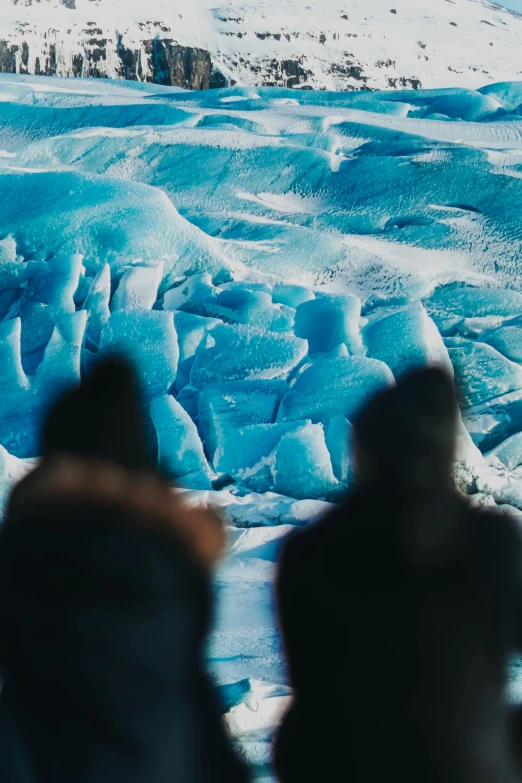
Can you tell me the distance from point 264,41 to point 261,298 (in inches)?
856

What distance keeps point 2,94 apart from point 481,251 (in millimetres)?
5703

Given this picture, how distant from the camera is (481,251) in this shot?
6848mm

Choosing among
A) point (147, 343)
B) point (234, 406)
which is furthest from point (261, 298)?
point (234, 406)

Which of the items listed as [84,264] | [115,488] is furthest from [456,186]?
[115,488]

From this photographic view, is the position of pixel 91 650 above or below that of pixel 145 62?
above

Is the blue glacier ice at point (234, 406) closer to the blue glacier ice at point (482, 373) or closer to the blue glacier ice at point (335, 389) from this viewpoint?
the blue glacier ice at point (335, 389)

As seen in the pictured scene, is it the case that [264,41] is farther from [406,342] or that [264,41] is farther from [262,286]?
[406,342]

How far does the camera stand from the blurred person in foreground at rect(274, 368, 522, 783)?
1409 millimetres

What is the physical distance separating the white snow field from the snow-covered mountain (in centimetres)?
1669

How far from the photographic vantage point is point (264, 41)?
26.0 m

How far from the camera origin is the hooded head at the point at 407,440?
1563 millimetres

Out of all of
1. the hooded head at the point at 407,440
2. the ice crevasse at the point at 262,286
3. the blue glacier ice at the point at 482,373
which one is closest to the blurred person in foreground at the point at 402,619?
the hooded head at the point at 407,440

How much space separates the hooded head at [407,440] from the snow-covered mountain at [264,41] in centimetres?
2302

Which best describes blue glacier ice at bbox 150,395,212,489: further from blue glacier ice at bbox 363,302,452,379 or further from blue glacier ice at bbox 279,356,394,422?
blue glacier ice at bbox 363,302,452,379
